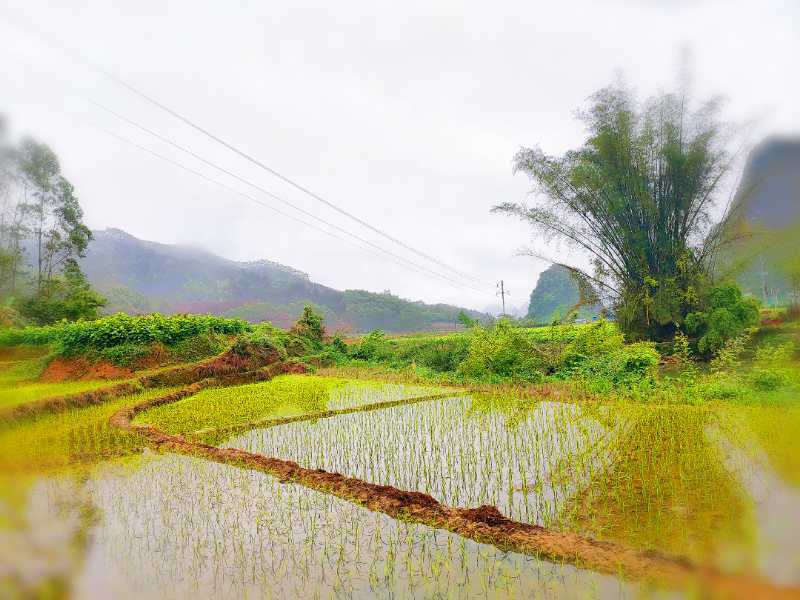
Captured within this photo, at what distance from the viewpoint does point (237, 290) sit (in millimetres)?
74812

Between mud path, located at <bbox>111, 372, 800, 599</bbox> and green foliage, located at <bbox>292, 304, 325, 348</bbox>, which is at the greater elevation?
green foliage, located at <bbox>292, 304, 325, 348</bbox>

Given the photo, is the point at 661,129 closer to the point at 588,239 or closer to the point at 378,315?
the point at 588,239

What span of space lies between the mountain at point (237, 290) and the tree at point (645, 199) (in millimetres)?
45280

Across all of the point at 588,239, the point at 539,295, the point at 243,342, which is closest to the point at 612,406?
the point at 588,239

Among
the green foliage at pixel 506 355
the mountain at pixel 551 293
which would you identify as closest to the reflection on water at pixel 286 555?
the green foliage at pixel 506 355

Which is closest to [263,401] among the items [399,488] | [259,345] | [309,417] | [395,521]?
[309,417]

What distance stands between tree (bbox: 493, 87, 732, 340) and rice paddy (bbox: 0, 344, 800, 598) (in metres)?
6.37

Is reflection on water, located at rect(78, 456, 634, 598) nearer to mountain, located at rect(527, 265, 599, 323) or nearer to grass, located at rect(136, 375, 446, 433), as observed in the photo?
grass, located at rect(136, 375, 446, 433)

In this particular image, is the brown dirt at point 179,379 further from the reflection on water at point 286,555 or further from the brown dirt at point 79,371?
the reflection on water at point 286,555

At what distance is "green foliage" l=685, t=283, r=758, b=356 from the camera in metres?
11.7

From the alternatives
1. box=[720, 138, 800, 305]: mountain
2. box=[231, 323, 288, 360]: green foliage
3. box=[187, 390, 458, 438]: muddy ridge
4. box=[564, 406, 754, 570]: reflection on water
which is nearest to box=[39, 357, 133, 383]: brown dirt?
box=[231, 323, 288, 360]: green foliage

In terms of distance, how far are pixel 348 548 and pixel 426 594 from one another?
91cm

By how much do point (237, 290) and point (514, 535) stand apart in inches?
2999

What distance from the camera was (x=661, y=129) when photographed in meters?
12.8
